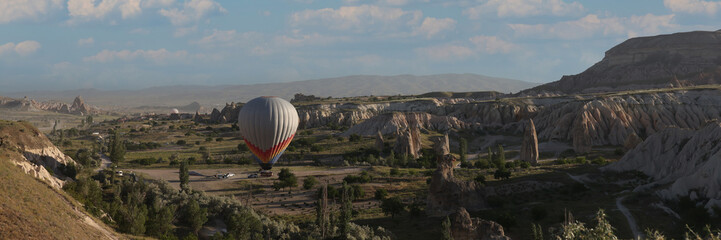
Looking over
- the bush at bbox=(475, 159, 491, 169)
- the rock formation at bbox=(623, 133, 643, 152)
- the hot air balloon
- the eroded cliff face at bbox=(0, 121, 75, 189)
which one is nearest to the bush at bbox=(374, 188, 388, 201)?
the hot air balloon

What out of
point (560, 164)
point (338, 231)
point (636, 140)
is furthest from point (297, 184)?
point (636, 140)

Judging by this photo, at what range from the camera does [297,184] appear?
66.1 meters

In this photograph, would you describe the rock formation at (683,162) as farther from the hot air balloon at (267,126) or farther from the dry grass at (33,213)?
the dry grass at (33,213)

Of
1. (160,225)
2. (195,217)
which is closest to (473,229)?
(195,217)

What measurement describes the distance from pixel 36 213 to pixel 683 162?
5919cm

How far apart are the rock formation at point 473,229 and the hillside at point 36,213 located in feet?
78.4

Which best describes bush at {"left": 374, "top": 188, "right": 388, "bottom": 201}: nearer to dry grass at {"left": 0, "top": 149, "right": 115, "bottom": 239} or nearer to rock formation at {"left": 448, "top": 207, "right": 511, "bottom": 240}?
rock formation at {"left": 448, "top": 207, "right": 511, "bottom": 240}

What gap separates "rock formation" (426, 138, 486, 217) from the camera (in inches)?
1991

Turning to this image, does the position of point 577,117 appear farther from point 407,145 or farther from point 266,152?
point 266,152

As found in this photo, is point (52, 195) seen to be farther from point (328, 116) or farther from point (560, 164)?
point (328, 116)

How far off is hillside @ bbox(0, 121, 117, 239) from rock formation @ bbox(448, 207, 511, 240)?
23.9 meters

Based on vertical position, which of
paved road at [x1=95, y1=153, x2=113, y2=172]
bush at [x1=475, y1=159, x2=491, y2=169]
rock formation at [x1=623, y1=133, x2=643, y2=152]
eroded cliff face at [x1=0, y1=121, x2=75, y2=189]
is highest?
eroded cliff face at [x1=0, y1=121, x2=75, y2=189]

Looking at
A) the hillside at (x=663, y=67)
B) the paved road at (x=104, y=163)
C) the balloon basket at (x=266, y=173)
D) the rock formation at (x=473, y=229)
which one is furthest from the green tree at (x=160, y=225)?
the hillside at (x=663, y=67)

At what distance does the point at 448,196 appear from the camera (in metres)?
50.7
